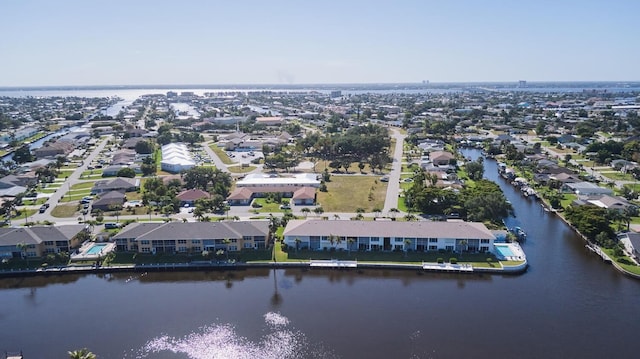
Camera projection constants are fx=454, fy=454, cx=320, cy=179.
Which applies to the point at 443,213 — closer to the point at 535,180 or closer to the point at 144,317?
the point at 535,180

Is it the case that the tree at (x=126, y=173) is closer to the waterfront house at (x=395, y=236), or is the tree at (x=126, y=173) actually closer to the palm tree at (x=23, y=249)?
the palm tree at (x=23, y=249)

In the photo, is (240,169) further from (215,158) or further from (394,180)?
(394,180)

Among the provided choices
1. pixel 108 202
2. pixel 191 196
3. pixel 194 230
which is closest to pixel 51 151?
pixel 108 202

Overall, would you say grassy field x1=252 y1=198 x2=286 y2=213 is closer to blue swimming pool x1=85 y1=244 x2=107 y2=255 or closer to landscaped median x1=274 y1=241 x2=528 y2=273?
landscaped median x1=274 y1=241 x2=528 y2=273

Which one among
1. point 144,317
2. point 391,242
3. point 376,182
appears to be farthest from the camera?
point 376,182

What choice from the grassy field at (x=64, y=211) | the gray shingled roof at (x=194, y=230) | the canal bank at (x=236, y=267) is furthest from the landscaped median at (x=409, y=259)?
the grassy field at (x=64, y=211)

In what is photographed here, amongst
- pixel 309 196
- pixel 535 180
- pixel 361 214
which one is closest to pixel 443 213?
pixel 361 214
